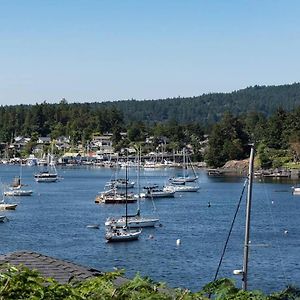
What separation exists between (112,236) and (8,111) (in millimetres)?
144109

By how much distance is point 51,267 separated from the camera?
721 centimetres

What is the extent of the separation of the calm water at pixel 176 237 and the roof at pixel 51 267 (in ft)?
54.9

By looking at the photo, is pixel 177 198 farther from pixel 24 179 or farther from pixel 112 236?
pixel 24 179

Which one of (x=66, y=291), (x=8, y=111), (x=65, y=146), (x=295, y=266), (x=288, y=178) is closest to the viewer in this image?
(x=66, y=291)

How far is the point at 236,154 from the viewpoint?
377ft

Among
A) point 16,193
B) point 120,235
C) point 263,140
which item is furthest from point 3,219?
point 263,140

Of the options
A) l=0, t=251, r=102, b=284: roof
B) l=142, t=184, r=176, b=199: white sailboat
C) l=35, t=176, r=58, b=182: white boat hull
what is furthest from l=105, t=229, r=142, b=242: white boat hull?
l=35, t=176, r=58, b=182: white boat hull

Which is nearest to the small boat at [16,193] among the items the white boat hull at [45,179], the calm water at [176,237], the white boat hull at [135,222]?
the calm water at [176,237]

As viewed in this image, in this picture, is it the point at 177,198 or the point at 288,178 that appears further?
the point at 288,178

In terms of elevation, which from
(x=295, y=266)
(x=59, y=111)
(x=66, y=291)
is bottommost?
(x=295, y=266)

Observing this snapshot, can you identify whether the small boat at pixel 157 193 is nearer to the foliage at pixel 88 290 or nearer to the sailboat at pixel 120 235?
the sailboat at pixel 120 235

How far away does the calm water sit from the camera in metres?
28.4

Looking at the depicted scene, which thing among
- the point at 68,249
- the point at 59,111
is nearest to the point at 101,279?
the point at 68,249

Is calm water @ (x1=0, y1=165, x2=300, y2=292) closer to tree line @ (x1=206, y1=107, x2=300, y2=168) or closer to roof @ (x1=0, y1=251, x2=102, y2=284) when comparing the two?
roof @ (x1=0, y1=251, x2=102, y2=284)
